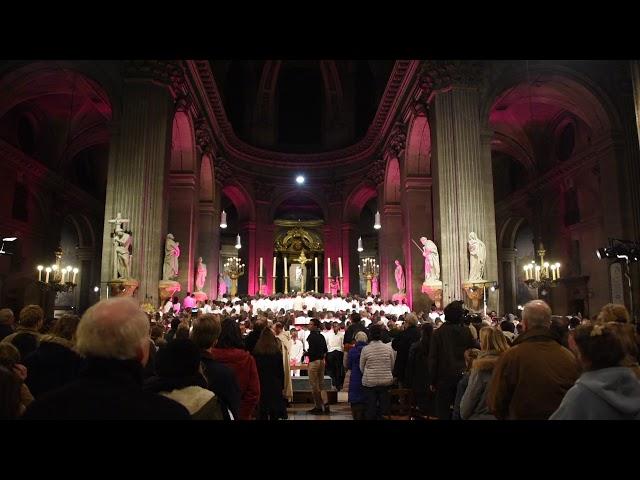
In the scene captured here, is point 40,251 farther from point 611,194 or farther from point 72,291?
point 611,194

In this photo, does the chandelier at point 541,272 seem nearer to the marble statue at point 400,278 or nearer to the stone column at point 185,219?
the marble statue at point 400,278

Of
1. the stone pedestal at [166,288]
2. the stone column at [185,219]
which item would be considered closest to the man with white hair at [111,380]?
the stone pedestal at [166,288]

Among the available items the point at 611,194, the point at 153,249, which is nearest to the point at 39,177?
the point at 153,249

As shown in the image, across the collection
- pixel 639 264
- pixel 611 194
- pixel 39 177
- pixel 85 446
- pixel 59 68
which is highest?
pixel 59 68

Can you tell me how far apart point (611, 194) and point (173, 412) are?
753 inches

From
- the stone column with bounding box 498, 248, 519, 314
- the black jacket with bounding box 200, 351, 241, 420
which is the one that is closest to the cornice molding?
the stone column with bounding box 498, 248, 519, 314

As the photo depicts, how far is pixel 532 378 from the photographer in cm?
319

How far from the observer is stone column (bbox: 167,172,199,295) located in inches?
774

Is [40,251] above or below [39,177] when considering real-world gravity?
below

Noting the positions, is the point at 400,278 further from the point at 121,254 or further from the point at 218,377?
the point at 218,377

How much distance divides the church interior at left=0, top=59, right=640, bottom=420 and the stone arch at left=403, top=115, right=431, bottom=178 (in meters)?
0.08

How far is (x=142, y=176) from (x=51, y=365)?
11.4 meters

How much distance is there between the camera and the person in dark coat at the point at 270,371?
6.32 m

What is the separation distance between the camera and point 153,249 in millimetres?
14906
